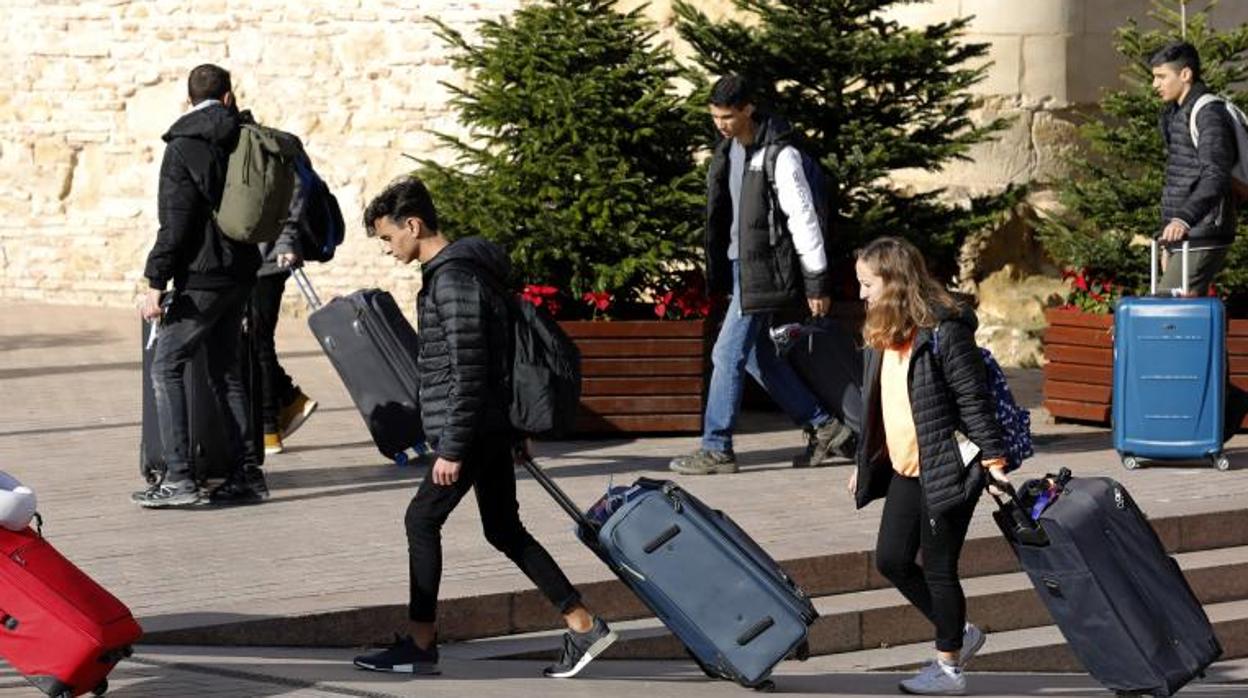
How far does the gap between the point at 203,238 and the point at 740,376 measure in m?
2.34

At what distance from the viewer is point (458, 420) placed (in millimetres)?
7500

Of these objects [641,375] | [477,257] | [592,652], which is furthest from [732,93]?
[592,652]

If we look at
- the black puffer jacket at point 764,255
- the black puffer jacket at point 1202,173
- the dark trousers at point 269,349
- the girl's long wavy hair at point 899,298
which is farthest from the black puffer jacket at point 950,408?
the dark trousers at point 269,349

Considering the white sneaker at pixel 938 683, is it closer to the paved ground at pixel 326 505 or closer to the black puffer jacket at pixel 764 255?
the paved ground at pixel 326 505

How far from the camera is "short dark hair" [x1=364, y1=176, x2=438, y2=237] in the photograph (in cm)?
773

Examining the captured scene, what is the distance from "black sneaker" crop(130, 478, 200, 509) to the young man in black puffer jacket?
2600 millimetres

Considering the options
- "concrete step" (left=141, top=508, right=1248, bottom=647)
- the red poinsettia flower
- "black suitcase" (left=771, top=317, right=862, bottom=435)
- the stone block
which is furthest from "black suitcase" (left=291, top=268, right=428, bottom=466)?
the stone block

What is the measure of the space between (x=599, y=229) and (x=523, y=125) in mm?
616

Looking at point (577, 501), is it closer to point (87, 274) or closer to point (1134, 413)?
point (1134, 413)

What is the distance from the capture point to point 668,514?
7.49 metres

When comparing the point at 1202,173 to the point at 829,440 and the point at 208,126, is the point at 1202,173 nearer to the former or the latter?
the point at 829,440

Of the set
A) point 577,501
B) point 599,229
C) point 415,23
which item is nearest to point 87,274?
point 415,23

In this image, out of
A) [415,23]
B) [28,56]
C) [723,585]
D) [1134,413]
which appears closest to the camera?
[723,585]

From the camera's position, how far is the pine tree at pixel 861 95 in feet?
41.2
